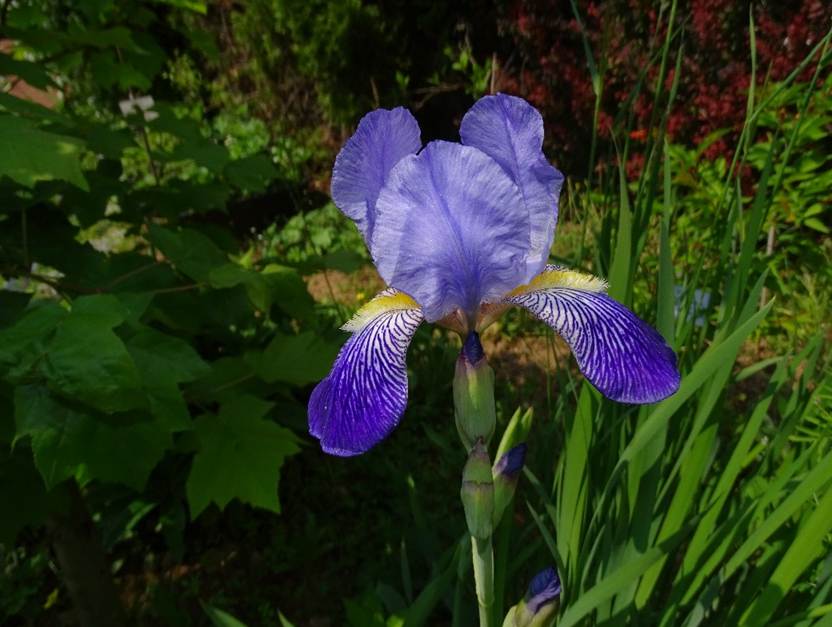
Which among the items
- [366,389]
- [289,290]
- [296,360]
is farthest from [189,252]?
[366,389]

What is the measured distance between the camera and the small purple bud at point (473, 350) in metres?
0.75

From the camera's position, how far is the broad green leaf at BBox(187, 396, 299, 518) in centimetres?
140

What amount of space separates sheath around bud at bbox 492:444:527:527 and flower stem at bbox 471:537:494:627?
1.7 inches

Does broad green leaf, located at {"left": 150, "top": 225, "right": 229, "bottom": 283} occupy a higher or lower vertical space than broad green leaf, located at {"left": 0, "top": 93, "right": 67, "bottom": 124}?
lower

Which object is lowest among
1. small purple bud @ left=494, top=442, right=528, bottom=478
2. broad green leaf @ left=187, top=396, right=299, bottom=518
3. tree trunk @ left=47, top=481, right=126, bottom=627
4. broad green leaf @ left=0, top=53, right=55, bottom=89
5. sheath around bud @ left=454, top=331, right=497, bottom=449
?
tree trunk @ left=47, top=481, right=126, bottom=627

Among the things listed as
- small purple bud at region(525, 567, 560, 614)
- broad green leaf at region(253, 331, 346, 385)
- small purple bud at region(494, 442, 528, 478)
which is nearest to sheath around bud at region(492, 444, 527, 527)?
small purple bud at region(494, 442, 528, 478)

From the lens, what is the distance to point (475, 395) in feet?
2.47

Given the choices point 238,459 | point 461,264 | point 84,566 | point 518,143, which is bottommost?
point 84,566

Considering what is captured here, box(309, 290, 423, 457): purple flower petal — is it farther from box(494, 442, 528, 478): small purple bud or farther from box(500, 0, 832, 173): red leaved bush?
box(500, 0, 832, 173): red leaved bush

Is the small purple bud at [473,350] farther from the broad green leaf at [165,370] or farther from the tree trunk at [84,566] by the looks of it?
the tree trunk at [84,566]

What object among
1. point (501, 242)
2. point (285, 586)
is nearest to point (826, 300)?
point (285, 586)

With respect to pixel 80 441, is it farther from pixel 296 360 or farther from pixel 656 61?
pixel 656 61

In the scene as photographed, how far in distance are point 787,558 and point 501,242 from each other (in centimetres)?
69

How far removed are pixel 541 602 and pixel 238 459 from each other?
0.82 metres
